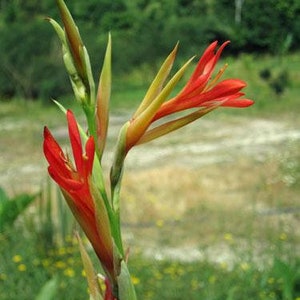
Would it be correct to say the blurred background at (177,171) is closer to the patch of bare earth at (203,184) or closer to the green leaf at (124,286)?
the patch of bare earth at (203,184)

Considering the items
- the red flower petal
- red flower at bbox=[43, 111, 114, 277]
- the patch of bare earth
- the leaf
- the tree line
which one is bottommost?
the tree line

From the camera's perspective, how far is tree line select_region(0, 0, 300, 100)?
19.0 meters

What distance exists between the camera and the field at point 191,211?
4562 millimetres

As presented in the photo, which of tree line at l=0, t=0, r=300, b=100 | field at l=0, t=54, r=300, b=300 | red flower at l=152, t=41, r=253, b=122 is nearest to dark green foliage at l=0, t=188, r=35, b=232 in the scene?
field at l=0, t=54, r=300, b=300

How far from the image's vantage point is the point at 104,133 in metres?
1.17

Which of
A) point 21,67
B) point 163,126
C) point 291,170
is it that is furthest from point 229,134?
point 163,126

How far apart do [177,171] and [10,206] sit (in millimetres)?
6880

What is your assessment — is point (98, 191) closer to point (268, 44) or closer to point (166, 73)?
point (166, 73)

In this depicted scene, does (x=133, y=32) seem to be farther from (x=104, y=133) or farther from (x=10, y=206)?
(x=104, y=133)

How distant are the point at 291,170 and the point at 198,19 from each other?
1574cm

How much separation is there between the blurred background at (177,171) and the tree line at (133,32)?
4cm

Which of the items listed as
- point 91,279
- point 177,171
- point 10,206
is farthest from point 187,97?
point 177,171

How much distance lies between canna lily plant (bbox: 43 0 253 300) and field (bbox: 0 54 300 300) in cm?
169

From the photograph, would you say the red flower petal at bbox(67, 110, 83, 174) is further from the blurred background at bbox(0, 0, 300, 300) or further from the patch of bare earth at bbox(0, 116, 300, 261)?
the patch of bare earth at bbox(0, 116, 300, 261)
